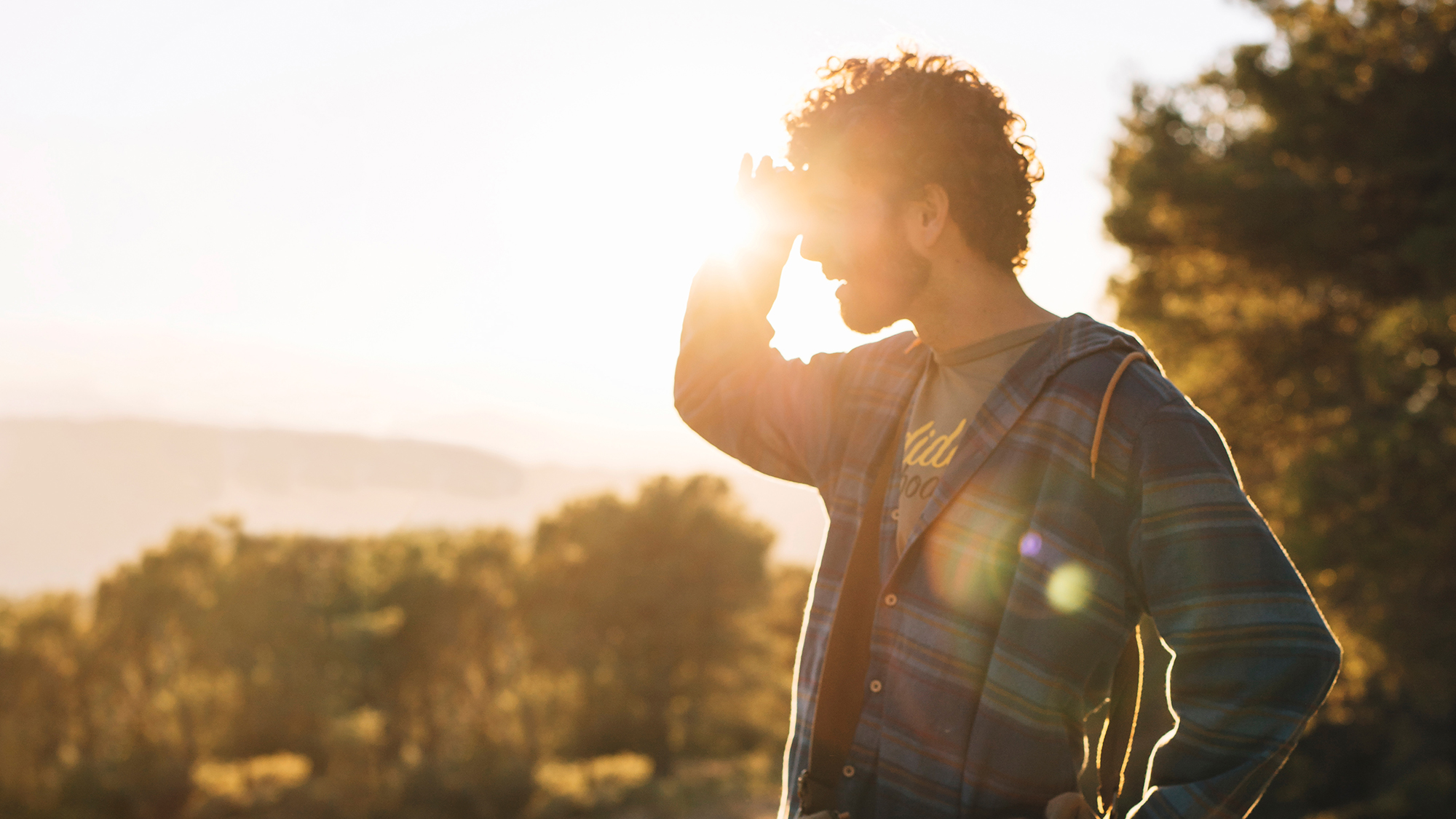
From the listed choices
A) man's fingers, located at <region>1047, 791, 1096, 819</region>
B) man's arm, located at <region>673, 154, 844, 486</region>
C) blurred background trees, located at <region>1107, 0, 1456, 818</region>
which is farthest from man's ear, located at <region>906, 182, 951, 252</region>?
blurred background trees, located at <region>1107, 0, 1456, 818</region>

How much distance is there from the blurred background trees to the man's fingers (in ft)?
24.9

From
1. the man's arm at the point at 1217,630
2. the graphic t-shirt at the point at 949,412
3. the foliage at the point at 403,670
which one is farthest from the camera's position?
the foliage at the point at 403,670

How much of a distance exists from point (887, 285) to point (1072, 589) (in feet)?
2.33

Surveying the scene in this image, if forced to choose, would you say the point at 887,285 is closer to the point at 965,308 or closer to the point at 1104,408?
the point at 965,308

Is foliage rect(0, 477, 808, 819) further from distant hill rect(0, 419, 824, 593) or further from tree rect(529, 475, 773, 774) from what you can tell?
distant hill rect(0, 419, 824, 593)

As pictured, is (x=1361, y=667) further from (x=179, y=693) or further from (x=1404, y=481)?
(x=179, y=693)

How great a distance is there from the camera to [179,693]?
23078mm

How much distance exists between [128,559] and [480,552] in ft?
29.6

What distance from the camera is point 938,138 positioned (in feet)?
6.34

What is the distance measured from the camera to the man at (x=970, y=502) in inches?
57.4

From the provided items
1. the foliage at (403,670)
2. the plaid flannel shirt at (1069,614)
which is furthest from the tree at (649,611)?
the plaid flannel shirt at (1069,614)

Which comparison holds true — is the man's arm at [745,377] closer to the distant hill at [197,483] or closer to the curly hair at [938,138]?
the curly hair at [938,138]

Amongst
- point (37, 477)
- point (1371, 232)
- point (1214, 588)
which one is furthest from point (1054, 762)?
A: point (37, 477)

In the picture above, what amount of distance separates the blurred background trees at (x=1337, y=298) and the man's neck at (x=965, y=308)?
730cm
